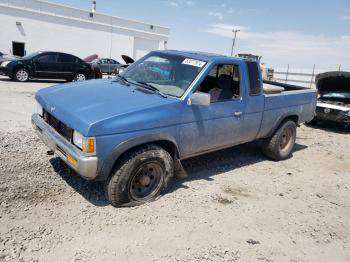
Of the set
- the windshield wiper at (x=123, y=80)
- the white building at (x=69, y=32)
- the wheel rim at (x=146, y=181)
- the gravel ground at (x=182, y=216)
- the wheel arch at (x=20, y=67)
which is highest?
the white building at (x=69, y=32)

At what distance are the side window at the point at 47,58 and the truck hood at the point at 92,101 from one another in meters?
→ 11.5

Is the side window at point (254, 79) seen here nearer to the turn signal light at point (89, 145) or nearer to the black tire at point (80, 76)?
the turn signal light at point (89, 145)

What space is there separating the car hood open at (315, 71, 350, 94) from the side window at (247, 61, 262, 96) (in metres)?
5.81

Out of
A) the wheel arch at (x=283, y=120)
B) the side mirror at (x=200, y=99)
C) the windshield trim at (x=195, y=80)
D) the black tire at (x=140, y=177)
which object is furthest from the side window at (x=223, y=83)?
the wheel arch at (x=283, y=120)

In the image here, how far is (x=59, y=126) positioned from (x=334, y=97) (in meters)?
9.49

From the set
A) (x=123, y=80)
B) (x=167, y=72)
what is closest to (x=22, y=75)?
(x=123, y=80)

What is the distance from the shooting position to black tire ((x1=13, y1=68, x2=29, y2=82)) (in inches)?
583

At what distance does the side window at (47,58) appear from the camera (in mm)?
15320

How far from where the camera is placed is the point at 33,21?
93.6ft

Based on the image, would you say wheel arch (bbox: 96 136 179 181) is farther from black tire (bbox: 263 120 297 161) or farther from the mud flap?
black tire (bbox: 263 120 297 161)

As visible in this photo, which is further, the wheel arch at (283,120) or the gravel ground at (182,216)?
the wheel arch at (283,120)

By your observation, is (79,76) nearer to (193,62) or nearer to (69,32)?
(193,62)

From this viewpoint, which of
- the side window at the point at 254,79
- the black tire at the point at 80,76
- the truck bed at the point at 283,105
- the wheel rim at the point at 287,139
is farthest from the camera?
the black tire at the point at 80,76

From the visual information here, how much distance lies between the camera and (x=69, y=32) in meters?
30.8
